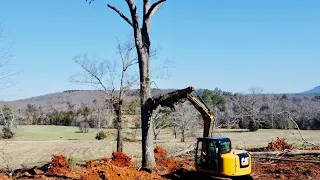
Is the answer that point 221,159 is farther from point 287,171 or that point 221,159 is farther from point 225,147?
point 287,171

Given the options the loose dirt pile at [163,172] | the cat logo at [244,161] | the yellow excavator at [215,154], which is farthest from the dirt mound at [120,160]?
the cat logo at [244,161]

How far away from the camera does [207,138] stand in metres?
12.1

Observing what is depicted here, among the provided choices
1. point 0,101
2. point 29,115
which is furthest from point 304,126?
point 29,115

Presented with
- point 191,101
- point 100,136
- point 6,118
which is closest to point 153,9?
point 191,101

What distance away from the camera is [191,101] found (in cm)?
1295

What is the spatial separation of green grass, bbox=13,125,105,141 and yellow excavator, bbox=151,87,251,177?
179ft

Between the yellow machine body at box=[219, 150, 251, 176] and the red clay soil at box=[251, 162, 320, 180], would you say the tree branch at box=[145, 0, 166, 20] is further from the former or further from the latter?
the red clay soil at box=[251, 162, 320, 180]

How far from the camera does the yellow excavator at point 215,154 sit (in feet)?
37.7

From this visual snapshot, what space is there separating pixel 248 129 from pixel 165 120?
25733 millimetres

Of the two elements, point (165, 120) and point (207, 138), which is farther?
point (165, 120)

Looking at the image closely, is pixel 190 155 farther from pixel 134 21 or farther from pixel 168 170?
pixel 134 21

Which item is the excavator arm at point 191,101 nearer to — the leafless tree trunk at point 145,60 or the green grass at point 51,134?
the leafless tree trunk at point 145,60

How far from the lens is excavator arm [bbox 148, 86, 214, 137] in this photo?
12712 millimetres

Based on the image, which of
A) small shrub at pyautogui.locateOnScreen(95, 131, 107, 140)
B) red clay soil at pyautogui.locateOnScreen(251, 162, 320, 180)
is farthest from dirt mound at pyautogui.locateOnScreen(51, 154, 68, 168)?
small shrub at pyautogui.locateOnScreen(95, 131, 107, 140)
